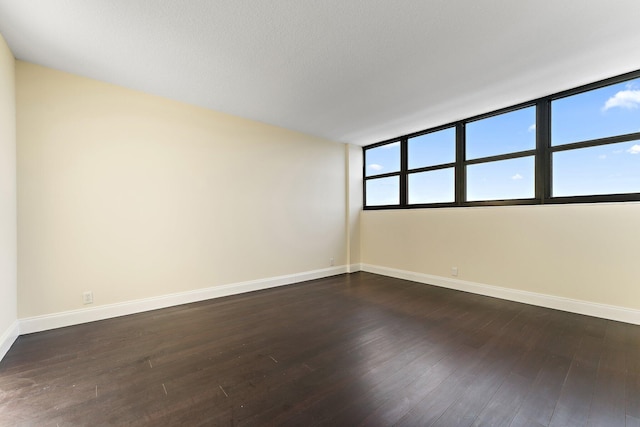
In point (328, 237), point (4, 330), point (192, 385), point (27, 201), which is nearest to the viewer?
point (192, 385)

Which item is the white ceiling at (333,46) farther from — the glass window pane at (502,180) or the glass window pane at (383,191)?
the glass window pane at (383,191)

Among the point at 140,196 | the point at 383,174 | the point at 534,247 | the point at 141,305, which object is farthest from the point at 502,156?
the point at 141,305

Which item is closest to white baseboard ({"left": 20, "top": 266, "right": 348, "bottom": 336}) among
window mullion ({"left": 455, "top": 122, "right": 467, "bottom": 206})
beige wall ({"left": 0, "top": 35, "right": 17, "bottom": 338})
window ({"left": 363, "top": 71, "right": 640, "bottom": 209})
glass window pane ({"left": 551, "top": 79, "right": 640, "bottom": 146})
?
beige wall ({"left": 0, "top": 35, "right": 17, "bottom": 338})

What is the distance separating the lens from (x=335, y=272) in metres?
5.05

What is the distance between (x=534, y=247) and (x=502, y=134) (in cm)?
158

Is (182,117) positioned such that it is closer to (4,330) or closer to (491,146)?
(4,330)

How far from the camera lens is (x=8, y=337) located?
220 centimetres

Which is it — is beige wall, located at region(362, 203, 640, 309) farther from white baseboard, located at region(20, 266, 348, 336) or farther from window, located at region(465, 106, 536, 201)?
white baseboard, located at region(20, 266, 348, 336)

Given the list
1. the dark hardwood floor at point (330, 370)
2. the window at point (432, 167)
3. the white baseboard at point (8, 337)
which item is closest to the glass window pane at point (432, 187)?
the window at point (432, 167)

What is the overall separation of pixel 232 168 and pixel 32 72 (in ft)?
6.86

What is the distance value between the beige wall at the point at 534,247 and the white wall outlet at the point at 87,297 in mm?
4325

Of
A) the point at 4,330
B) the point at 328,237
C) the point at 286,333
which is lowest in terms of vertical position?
the point at 286,333

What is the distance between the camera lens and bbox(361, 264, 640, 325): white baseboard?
8.84 feet

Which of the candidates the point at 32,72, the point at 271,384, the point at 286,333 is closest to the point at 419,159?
the point at 286,333
